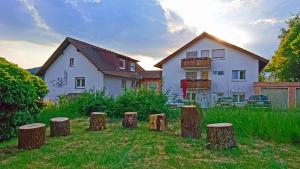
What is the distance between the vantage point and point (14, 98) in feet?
25.4

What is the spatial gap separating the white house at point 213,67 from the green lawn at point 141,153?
24.2m

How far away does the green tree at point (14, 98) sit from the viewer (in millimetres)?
7496

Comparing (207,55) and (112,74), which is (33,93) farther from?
(207,55)

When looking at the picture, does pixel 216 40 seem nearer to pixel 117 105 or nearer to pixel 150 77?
pixel 150 77

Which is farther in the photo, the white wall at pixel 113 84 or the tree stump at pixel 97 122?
the white wall at pixel 113 84

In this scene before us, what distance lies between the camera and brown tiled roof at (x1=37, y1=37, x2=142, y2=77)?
103 feet

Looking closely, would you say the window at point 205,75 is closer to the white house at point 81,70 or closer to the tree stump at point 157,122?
the white house at point 81,70

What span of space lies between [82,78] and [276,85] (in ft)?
65.9

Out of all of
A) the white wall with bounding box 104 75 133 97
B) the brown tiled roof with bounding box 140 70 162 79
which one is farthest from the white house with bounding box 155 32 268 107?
the white wall with bounding box 104 75 133 97

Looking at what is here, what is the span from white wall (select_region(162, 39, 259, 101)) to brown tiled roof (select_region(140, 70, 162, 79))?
4.34 meters

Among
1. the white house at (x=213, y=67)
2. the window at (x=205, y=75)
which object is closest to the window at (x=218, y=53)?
the white house at (x=213, y=67)

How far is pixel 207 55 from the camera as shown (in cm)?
3359

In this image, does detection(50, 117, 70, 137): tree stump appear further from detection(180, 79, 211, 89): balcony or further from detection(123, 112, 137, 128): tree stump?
detection(180, 79, 211, 89): balcony

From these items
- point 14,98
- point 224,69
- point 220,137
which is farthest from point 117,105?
point 224,69
